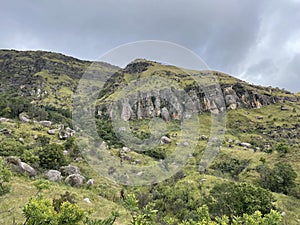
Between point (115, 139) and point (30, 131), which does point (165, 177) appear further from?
point (30, 131)

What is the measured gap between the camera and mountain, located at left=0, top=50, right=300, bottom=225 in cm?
2455

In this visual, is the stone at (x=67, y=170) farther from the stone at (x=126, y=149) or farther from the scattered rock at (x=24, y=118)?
the scattered rock at (x=24, y=118)

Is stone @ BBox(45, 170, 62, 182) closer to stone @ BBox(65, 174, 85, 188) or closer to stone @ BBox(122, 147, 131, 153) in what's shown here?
stone @ BBox(65, 174, 85, 188)

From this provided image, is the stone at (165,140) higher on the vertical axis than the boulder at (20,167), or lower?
higher

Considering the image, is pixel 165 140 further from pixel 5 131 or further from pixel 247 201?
pixel 247 201

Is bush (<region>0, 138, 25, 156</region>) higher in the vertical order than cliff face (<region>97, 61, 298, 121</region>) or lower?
lower

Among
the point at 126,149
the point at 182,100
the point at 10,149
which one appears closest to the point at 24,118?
the point at 126,149

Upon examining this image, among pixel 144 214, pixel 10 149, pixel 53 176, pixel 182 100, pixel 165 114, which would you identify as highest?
pixel 182 100

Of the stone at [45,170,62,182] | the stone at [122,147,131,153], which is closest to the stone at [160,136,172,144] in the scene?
the stone at [122,147,131,153]

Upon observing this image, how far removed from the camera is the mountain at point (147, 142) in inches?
966

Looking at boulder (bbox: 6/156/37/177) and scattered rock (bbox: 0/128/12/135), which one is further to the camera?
scattered rock (bbox: 0/128/12/135)

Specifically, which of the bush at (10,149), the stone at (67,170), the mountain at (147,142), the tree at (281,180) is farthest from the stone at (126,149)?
the tree at (281,180)

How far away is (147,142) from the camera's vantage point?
76.3 metres

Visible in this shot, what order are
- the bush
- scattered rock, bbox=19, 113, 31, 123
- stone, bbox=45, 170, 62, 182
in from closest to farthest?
stone, bbox=45, 170, 62, 182 < the bush < scattered rock, bbox=19, 113, 31, 123
